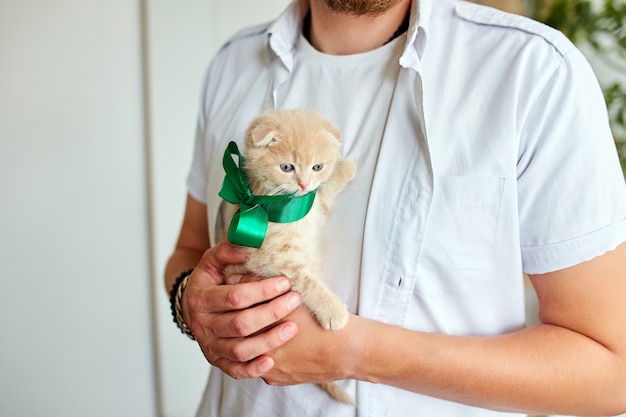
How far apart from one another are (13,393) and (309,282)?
1.56 meters

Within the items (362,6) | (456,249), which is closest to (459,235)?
(456,249)

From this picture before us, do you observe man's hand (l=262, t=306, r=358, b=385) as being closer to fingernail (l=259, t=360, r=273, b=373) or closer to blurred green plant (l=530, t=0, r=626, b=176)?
fingernail (l=259, t=360, r=273, b=373)

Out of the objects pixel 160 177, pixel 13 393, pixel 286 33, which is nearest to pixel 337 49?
pixel 286 33

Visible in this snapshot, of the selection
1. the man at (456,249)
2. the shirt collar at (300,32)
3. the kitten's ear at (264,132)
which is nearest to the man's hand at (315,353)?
the man at (456,249)

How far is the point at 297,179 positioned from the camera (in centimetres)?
84

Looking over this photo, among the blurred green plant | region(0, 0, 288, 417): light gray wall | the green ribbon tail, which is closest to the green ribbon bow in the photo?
the green ribbon tail

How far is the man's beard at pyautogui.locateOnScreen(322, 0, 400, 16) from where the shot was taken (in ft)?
3.04

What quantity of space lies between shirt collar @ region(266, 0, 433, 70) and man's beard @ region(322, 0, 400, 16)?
49 millimetres

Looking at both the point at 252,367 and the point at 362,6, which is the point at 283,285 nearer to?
the point at 252,367

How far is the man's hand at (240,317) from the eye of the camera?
830 millimetres

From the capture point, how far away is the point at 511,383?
84 centimetres

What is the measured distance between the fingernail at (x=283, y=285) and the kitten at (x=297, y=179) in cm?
1

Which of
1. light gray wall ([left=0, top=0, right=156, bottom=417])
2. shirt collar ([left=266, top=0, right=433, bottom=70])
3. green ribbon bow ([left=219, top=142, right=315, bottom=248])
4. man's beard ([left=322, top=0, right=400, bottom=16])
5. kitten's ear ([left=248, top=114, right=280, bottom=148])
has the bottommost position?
light gray wall ([left=0, top=0, right=156, bottom=417])

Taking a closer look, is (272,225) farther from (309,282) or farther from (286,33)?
(286,33)
